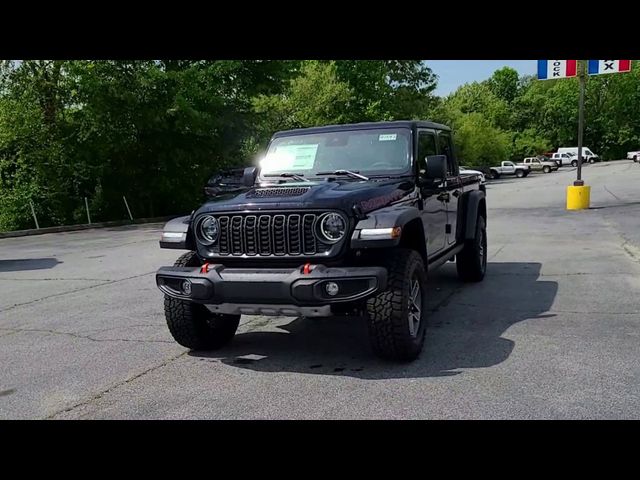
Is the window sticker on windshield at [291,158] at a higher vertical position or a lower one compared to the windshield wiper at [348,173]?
higher

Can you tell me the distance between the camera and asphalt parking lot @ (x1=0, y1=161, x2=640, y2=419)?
152 inches

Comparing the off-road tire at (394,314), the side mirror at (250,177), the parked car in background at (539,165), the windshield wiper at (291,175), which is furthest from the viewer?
the parked car in background at (539,165)

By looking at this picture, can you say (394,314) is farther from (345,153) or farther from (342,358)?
(345,153)

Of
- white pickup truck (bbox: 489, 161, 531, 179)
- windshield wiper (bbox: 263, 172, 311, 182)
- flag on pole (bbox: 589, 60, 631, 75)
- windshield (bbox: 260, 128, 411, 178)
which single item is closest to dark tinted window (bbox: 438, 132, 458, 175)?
windshield (bbox: 260, 128, 411, 178)

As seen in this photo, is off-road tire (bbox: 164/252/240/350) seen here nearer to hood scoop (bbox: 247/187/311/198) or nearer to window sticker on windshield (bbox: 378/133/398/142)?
hood scoop (bbox: 247/187/311/198)

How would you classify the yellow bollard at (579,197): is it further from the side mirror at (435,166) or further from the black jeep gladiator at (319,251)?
the side mirror at (435,166)

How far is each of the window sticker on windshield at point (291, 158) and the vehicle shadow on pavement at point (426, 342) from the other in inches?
Result: 60.9

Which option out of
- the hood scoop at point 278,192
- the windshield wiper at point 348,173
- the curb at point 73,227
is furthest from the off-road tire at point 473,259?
the curb at point 73,227

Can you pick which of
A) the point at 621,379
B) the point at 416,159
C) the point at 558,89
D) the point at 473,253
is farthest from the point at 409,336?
the point at 558,89

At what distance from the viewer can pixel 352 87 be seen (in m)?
37.2

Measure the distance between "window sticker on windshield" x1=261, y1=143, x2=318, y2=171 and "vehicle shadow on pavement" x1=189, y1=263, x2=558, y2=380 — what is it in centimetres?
155

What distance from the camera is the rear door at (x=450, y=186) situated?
6508 mm
